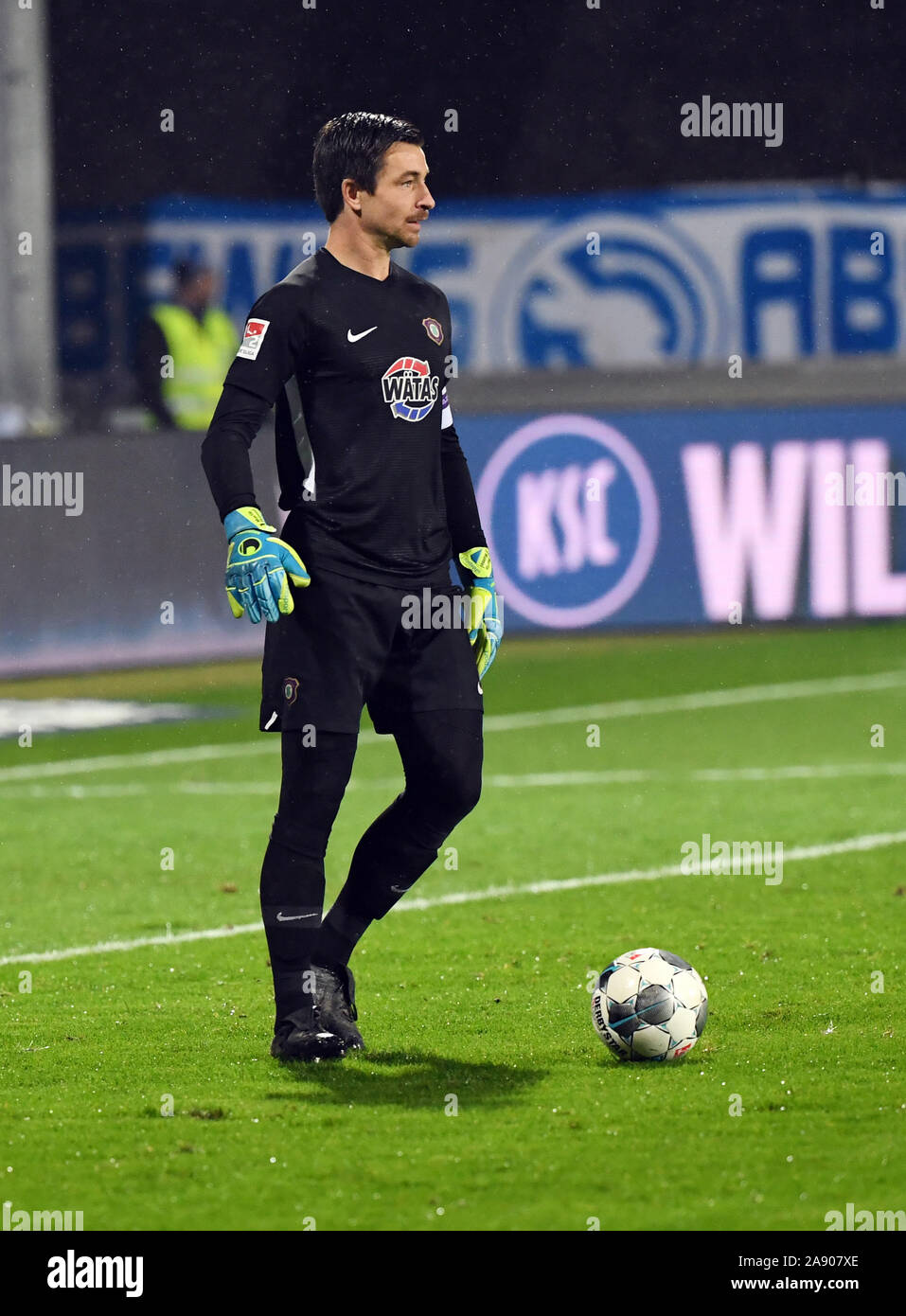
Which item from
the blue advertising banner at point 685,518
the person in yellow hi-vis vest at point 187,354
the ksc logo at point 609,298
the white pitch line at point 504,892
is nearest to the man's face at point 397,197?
the white pitch line at point 504,892

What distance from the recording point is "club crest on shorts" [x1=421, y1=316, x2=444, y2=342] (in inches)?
218

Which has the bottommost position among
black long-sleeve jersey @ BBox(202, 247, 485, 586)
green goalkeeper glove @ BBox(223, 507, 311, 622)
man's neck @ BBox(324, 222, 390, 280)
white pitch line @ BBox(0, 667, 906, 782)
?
white pitch line @ BBox(0, 667, 906, 782)

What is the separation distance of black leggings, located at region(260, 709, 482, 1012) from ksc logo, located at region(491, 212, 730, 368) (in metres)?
14.7

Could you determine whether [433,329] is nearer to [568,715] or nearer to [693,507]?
[568,715]

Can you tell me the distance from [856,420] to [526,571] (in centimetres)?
287

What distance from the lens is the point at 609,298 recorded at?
20562 mm

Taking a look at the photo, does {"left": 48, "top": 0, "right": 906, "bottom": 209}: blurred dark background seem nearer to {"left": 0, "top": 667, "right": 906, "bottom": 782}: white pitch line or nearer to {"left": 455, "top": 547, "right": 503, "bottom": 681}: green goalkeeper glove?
{"left": 0, "top": 667, "right": 906, "bottom": 782}: white pitch line

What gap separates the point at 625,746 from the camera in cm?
1219

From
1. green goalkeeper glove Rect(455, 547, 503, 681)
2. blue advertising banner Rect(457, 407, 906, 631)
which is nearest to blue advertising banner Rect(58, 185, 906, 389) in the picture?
blue advertising banner Rect(457, 407, 906, 631)

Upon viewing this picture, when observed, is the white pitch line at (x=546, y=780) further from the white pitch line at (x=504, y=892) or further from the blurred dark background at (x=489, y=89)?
the blurred dark background at (x=489, y=89)

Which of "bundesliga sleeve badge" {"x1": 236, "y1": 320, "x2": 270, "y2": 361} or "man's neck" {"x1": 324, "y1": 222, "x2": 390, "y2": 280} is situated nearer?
"bundesliga sleeve badge" {"x1": 236, "y1": 320, "x2": 270, "y2": 361}

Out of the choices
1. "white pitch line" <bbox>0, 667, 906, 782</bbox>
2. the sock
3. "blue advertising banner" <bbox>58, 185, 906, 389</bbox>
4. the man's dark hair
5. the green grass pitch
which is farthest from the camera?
"blue advertising banner" <bbox>58, 185, 906, 389</bbox>

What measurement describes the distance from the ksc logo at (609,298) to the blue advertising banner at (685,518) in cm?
380
